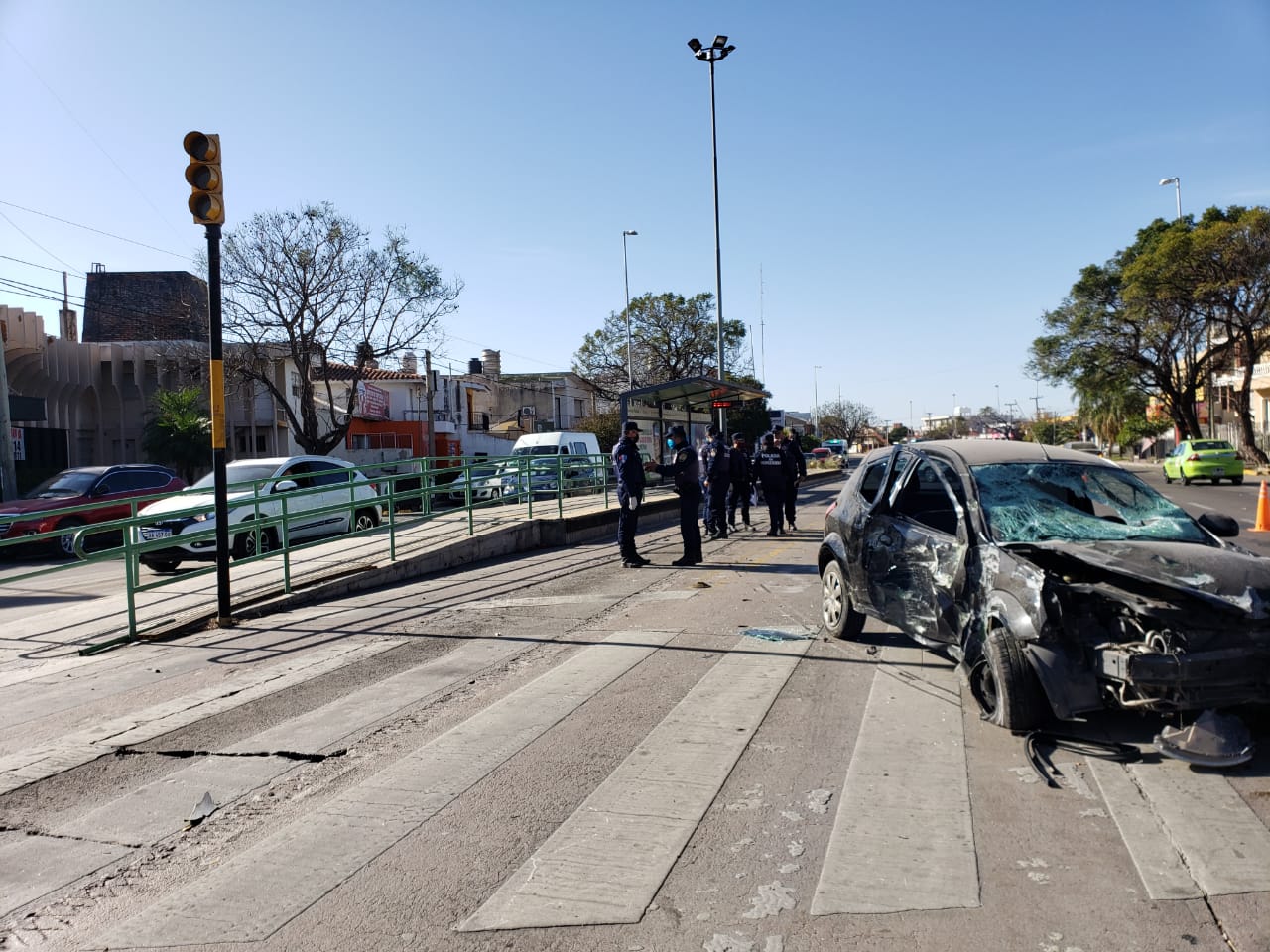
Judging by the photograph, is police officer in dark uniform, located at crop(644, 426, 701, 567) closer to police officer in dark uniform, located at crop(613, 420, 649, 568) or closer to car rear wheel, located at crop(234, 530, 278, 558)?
police officer in dark uniform, located at crop(613, 420, 649, 568)

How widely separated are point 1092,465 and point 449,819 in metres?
4.66

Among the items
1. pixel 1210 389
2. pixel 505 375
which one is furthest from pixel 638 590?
pixel 505 375

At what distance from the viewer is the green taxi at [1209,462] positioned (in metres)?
29.7

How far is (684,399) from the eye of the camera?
24641mm

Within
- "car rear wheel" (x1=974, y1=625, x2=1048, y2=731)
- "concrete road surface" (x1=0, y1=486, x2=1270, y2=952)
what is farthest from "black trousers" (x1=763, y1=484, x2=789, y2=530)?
"car rear wheel" (x1=974, y1=625, x2=1048, y2=731)

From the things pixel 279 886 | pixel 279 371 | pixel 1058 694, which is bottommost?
pixel 279 886

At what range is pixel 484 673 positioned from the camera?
7.05 metres

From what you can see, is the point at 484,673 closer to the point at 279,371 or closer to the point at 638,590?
the point at 638,590

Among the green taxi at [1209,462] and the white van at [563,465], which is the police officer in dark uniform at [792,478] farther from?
the green taxi at [1209,462]

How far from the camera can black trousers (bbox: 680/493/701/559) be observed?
12.7 meters

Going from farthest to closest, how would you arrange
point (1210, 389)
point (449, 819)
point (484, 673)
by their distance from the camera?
point (1210, 389)
point (484, 673)
point (449, 819)

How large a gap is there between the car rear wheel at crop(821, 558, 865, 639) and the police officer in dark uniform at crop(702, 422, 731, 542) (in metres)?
7.86

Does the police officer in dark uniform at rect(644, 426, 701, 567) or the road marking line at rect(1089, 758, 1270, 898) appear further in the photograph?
the police officer in dark uniform at rect(644, 426, 701, 567)

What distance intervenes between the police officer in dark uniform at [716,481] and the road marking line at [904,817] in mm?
9907
